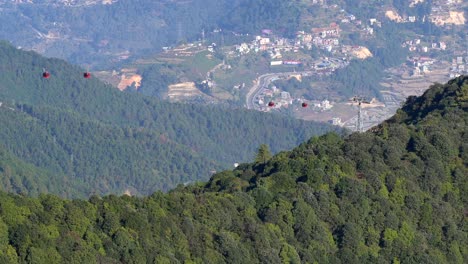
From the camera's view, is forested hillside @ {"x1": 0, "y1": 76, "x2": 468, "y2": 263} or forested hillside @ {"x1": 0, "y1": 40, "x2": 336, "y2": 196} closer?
forested hillside @ {"x1": 0, "y1": 76, "x2": 468, "y2": 263}

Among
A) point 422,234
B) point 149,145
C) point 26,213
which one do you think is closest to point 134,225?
point 26,213

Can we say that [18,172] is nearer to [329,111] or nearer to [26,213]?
[26,213]

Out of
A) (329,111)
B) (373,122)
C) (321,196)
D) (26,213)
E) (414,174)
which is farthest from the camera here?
(329,111)

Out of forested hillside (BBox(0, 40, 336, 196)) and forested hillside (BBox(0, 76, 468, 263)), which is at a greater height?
forested hillside (BBox(0, 76, 468, 263))

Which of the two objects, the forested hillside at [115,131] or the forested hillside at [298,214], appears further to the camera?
the forested hillside at [115,131]

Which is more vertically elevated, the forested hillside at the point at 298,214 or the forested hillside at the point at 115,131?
the forested hillside at the point at 298,214
